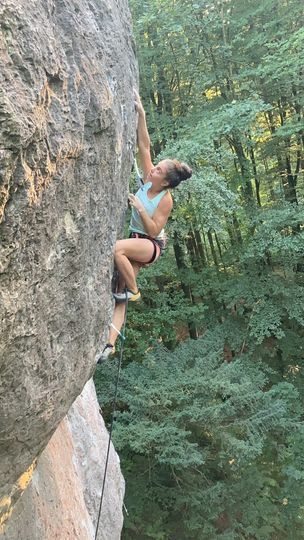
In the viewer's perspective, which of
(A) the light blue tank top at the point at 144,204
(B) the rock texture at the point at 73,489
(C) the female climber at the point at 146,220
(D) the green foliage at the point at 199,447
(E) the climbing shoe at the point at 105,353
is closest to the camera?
(B) the rock texture at the point at 73,489

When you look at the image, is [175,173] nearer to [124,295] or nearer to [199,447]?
[124,295]

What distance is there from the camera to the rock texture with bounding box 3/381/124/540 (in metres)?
3.35

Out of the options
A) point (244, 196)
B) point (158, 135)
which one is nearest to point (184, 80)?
point (158, 135)

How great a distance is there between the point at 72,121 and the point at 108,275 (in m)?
1.24

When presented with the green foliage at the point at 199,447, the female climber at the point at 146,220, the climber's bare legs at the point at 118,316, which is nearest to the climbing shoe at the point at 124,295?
the female climber at the point at 146,220

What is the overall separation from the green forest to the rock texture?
172cm

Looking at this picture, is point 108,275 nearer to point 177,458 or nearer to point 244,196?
point 177,458

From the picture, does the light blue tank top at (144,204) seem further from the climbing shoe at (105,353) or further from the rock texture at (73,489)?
the rock texture at (73,489)

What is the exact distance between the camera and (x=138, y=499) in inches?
334

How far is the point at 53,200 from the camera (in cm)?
216

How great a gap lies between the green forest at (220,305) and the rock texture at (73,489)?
1724 mm

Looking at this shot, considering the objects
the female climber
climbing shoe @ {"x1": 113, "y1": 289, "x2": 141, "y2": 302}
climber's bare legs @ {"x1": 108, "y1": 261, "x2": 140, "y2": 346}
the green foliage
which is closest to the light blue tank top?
the female climber

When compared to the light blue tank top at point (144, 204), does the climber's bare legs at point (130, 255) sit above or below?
below

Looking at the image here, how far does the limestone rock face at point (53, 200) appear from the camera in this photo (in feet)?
5.94
